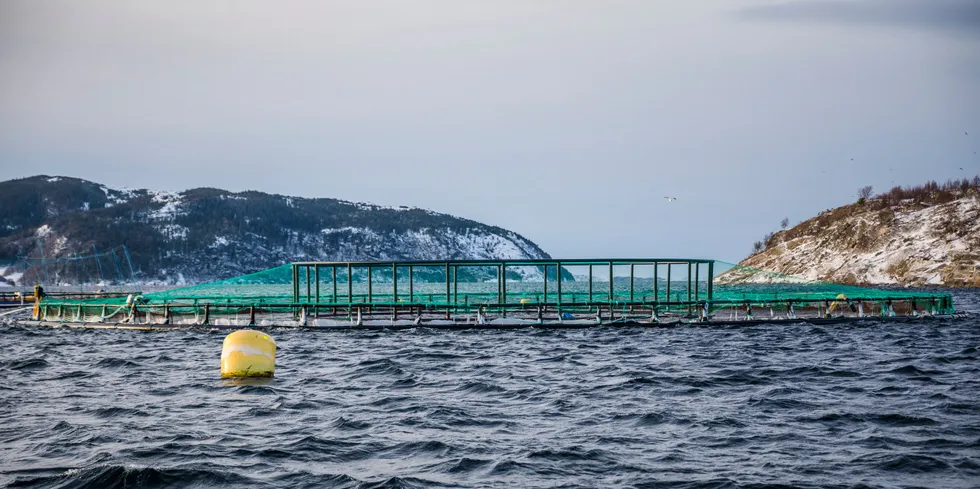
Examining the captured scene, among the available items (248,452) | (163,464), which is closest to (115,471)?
(163,464)

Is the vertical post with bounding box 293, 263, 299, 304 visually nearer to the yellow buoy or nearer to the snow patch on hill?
the yellow buoy

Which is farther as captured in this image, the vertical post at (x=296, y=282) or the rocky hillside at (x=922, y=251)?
the rocky hillside at (x=922, y=251)

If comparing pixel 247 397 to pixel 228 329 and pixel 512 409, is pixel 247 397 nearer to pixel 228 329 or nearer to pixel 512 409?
pixel 512 409

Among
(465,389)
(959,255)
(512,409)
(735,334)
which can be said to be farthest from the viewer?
(959,255)

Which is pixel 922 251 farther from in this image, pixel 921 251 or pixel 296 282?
pixel 296 282

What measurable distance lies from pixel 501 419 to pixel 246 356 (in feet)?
38.0

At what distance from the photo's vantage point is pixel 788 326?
60281 millimetres

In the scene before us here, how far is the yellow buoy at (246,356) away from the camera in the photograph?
32.3 meters

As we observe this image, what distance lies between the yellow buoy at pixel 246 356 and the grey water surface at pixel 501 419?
0.74 m

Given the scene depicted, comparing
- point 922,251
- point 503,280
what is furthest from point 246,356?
point 922,251

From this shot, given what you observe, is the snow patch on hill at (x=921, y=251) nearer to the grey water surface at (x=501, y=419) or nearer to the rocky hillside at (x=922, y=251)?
the rocky hillside at (x=922, y=251)

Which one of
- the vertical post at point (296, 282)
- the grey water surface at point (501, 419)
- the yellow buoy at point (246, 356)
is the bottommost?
the grey water surface at point (501, 419)

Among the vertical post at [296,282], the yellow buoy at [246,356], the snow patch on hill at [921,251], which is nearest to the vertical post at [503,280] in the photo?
the vertical post at [296,282]

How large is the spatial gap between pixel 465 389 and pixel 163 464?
12.6m
